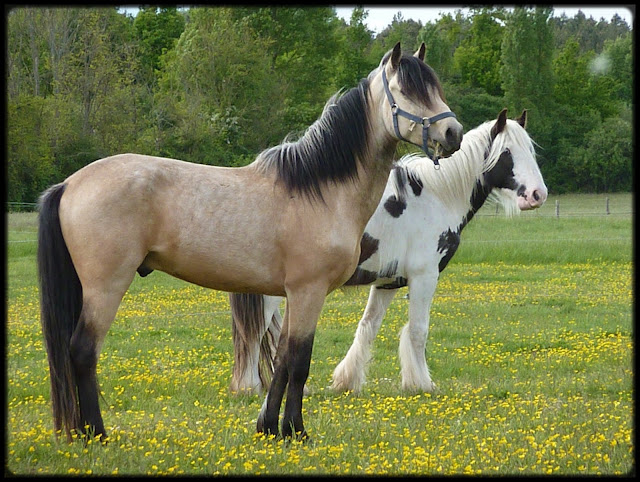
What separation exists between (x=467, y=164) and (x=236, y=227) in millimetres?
3624

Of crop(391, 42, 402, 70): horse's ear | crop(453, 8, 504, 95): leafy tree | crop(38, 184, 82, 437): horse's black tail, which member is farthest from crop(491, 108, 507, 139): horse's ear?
crop(453, 8, 504, 95): leafy tree

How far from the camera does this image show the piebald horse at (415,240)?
6.97 m

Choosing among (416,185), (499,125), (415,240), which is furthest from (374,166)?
(499,125)

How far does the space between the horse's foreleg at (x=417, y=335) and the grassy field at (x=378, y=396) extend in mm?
230

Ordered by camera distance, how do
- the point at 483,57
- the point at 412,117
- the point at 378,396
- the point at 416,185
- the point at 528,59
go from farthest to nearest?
1. the point at 483,57
2. the point at 528,59
3. the point at 416,185
4. the point at 378,396
5. the point at 412,117

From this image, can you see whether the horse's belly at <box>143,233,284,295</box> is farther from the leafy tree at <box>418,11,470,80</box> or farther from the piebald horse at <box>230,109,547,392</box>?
the leafy tree at <box>418,11,470,80</box>

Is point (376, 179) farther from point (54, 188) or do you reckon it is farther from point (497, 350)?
point (497, 350)

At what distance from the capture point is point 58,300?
491cm

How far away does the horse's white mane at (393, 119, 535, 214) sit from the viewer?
7.69 m

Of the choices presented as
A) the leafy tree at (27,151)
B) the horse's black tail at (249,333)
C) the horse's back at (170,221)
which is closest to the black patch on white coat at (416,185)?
the horse's black tail at (249,333)

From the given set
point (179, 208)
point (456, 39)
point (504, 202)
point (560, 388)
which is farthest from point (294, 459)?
point (456, 39)

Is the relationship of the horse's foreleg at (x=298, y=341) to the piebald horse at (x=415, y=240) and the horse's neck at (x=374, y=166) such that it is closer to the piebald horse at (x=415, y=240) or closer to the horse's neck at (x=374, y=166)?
the horse's neck at (x=374, y=166)

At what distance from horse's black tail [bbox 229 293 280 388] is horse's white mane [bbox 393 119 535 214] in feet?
7.42

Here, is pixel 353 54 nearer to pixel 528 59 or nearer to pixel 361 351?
pixel 528 59
